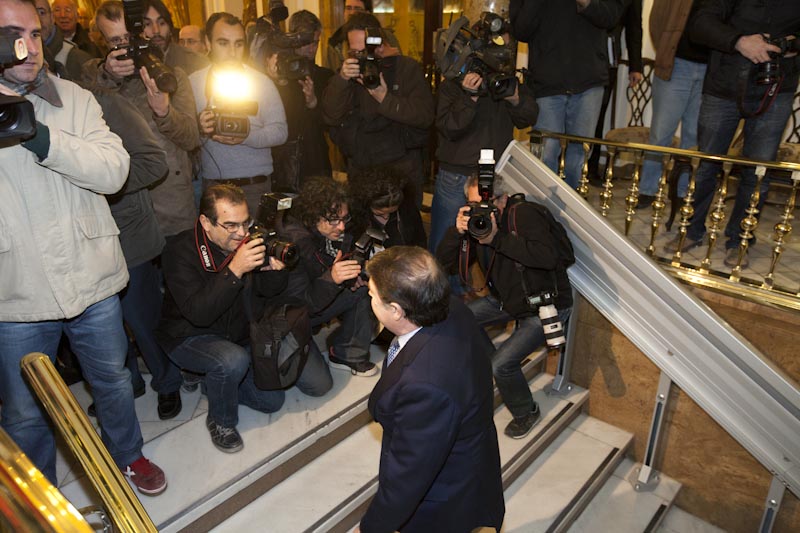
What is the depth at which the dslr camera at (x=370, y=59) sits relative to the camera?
3.19 meters

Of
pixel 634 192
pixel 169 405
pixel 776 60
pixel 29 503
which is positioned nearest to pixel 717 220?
pixel 634 192

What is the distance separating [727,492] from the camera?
3.13 meters

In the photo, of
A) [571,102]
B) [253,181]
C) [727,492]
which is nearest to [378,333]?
[253,181]

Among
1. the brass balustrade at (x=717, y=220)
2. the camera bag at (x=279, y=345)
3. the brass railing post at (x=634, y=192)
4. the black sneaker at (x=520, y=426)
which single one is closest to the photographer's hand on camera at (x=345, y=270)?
the camera bag at (x=279, y=345)

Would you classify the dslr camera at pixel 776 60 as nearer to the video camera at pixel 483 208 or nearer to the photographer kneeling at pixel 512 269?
the photographer kneeling at pixel 512 269

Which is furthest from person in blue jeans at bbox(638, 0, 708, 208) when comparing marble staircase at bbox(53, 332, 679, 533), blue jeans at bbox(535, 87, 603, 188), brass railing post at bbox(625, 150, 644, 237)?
marble staircase at bbox(53, 332, 679, 533)

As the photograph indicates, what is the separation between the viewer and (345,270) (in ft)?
8.86

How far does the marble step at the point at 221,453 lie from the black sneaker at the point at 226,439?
0.02m

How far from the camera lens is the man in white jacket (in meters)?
1.76

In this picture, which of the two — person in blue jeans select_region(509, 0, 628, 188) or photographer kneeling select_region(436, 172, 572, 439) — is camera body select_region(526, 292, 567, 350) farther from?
person in blue jeans select_region(509, 0, 628, 188)

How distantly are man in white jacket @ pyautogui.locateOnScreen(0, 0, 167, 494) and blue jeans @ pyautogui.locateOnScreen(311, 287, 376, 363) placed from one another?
1182 mm

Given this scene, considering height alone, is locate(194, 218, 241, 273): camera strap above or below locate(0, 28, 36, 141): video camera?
below

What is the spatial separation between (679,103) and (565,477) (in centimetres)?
224

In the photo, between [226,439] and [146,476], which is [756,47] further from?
[146,476]
